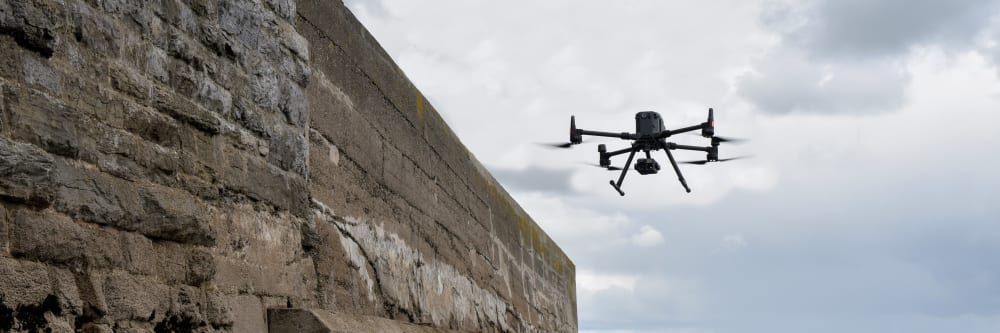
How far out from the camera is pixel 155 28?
3049mm

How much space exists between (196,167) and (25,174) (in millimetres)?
696

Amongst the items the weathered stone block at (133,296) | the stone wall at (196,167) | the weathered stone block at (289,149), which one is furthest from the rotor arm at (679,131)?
the weathered stone block at (133,296)

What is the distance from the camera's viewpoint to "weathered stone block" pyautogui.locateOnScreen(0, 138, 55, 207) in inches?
94.7

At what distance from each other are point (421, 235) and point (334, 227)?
4.54 ft

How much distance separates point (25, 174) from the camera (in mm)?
2461

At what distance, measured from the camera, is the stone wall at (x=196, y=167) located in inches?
99.0

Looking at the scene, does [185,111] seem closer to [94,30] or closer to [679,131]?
[94,30]

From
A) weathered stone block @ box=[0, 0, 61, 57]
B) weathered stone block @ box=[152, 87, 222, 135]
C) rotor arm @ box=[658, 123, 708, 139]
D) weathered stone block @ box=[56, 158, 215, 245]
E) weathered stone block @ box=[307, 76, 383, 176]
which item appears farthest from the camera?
rotor arm @ box=[658, 123, 708, 139]

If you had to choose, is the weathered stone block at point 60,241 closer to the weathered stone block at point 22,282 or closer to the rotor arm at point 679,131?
the weathered stone block at point 22,282

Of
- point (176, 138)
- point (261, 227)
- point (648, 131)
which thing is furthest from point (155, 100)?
point (648, 131)

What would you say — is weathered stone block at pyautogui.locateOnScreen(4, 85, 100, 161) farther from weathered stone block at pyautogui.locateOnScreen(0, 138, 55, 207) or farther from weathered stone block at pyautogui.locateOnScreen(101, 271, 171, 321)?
weathered stone block at pyautogui.locateOnScreen(101, 271, 171, 321)

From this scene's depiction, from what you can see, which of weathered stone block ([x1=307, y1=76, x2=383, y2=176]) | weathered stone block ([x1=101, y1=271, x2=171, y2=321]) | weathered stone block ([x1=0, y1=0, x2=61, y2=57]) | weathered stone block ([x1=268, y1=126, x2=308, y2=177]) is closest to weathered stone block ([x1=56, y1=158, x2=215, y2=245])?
weathered stone block ([x1=101, y1=271, x2=171, y2=321])

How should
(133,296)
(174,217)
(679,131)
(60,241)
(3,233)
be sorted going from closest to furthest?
(3,233)
(60,241)
(133,296)
(174,217)
(679,131)

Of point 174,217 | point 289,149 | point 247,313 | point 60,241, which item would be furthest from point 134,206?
point 289,149
